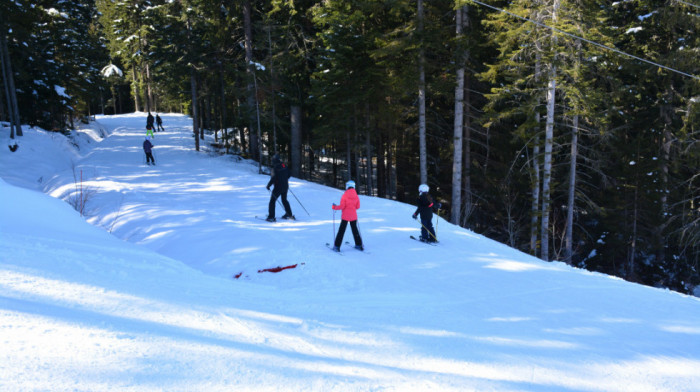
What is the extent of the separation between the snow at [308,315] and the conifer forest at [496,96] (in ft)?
28.0

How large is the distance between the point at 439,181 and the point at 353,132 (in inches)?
252

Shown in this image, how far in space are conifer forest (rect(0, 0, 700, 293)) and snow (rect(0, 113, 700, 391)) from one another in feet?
28.0

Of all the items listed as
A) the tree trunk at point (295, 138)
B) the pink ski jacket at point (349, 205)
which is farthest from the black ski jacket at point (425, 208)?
the tree trunk at point (295, 138)

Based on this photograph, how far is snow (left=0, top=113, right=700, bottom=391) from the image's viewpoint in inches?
129

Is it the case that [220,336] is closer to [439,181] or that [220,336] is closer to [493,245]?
[493,245]

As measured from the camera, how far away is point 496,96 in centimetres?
1634

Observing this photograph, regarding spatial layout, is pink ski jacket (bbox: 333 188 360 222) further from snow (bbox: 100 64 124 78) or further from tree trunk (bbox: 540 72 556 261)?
snow (bbox: 100 64 124 78)

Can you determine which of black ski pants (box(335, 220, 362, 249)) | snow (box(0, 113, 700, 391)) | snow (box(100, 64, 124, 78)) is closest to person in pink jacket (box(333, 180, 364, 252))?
black ski pants (box(335, 220, 362, 249))

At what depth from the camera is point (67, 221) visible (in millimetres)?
8352

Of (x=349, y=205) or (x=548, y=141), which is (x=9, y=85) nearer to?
(x=349, y=205)

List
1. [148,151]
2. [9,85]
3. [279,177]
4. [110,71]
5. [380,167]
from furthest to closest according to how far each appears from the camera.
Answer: [110,71] → [380,167] → [9,85] → [148,151] → [279,177]

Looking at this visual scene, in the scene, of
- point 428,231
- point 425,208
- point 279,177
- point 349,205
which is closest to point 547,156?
point 425,208

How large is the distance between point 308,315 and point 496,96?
45.9ft

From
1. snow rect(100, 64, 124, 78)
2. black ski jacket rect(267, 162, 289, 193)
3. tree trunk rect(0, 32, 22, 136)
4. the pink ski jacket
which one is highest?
snow rect(100, 64, 124, 78)
